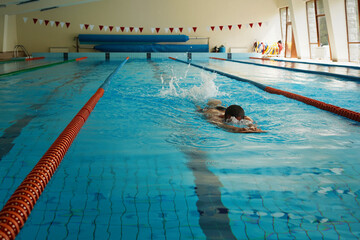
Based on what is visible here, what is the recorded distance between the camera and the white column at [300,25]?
12914 millimetres

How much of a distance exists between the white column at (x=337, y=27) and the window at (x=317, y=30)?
1.39 m

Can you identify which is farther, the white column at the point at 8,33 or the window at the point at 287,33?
the window at the point at 287,33

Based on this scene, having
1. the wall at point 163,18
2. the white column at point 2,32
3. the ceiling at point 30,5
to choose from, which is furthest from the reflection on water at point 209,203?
the wall at point 163,18

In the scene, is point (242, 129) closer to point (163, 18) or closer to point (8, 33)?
point (8, 33)

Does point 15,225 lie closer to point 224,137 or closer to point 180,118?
point 224,137

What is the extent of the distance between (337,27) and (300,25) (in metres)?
2.68

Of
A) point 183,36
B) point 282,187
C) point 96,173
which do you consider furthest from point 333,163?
point 183,36

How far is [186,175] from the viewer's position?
71.2 inches

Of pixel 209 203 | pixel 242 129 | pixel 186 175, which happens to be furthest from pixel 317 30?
pixel 209 203

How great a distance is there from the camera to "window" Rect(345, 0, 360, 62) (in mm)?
10156

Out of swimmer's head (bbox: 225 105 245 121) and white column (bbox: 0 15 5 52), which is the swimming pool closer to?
swimmer's head (bbox: 225 105 245 121)

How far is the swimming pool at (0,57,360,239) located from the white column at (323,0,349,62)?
26.7 feet

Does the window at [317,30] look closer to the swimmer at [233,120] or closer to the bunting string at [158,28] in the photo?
the bunting string at [158,28]

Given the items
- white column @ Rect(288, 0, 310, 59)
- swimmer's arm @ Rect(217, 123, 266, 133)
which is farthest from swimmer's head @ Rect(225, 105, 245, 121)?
white column @ Rect(288, 0, 310, 59)
